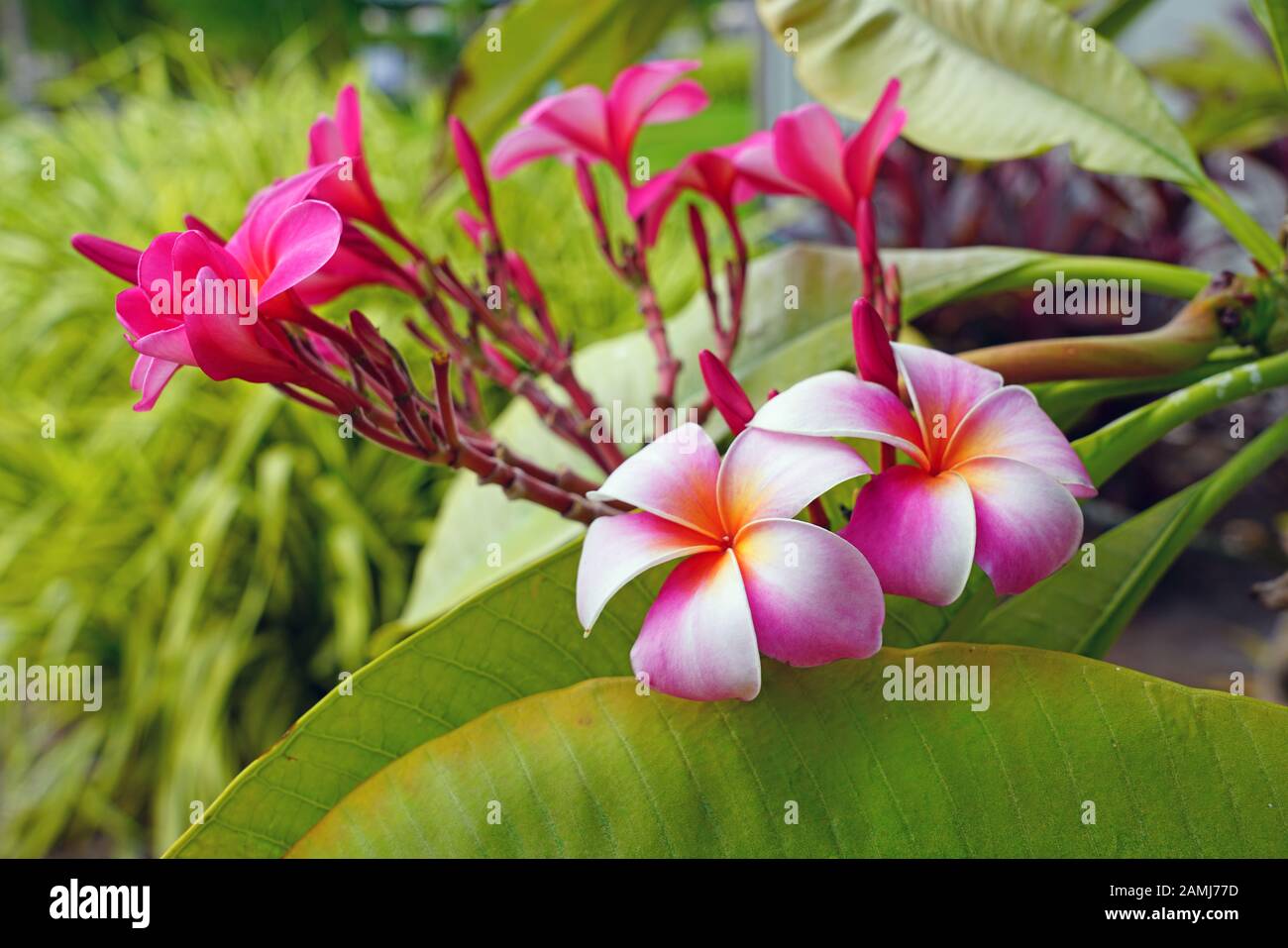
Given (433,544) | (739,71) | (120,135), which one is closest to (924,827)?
(433,544)

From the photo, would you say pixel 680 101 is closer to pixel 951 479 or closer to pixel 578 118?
pixel 578 118

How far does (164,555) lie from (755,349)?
128 cm

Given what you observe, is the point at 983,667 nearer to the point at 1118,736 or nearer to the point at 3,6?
the point at 1118,736

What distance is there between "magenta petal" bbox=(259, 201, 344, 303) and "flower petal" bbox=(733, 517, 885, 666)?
14 centimetres

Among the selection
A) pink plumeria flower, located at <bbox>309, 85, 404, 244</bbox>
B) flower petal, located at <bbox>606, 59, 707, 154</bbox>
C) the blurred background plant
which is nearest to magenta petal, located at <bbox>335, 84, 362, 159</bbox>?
pink plumeria flower, located at <bbox>309, 85, 404, 244</bbox>

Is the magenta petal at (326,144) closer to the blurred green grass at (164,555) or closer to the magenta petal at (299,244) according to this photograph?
the magenta petal at (299,244)

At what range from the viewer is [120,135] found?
252 cm

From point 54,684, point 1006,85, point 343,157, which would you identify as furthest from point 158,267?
point 54,684

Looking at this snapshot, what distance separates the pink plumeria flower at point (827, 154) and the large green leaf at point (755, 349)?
9cm

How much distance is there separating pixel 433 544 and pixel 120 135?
2360mm

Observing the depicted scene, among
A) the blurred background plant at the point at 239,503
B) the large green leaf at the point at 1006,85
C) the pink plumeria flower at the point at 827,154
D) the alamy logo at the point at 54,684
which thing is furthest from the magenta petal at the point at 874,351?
the alamy logo at the point at 54,684

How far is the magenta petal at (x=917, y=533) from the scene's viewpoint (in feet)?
0.82

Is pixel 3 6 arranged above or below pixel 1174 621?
above

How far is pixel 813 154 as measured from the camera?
38cm
